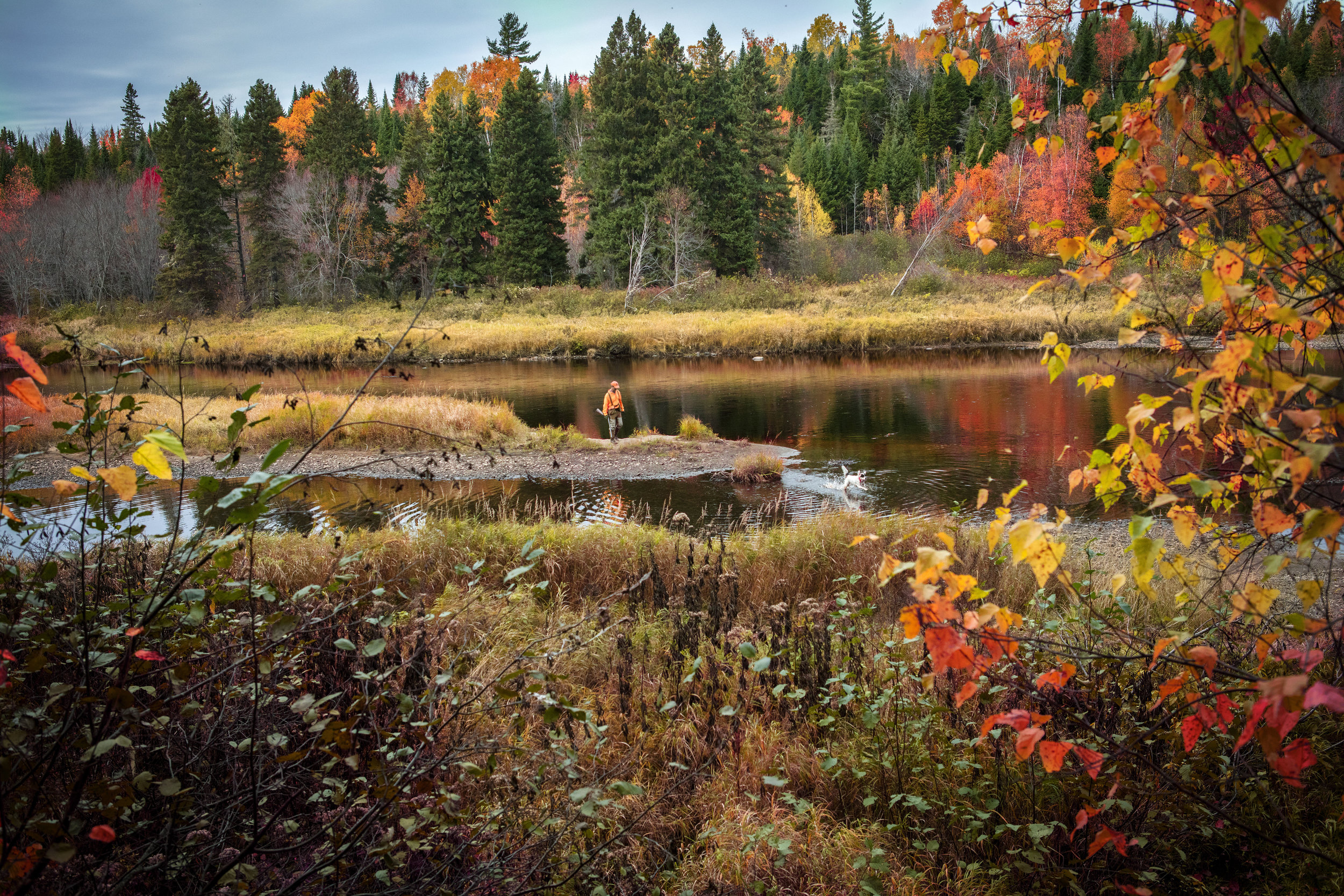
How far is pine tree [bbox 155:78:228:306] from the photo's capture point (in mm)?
53000

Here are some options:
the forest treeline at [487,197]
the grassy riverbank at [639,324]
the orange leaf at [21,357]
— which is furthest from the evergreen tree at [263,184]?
the orange leaf at [21,357]

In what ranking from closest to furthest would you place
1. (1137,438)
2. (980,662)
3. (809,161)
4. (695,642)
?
(1137,438) → (980,662) → (695,642) → (809,161)

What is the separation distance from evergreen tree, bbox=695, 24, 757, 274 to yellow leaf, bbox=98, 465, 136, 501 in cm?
5479

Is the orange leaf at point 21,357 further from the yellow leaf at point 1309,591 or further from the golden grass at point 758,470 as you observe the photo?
the golden grass at point 758,470

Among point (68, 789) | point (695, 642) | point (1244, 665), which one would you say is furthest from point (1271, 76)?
point (68, 789)

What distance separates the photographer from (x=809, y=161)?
73.2m

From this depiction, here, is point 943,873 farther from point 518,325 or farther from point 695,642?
point 518,325

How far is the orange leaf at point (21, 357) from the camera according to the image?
1.64 m

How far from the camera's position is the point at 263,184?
183ft

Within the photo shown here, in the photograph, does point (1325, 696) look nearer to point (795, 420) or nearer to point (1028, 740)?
point (1028, 740)

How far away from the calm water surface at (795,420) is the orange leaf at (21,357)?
99cm

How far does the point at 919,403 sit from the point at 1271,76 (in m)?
23.7

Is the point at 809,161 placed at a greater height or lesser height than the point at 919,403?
greater

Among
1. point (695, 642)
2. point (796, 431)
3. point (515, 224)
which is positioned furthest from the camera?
point (515, 224)
